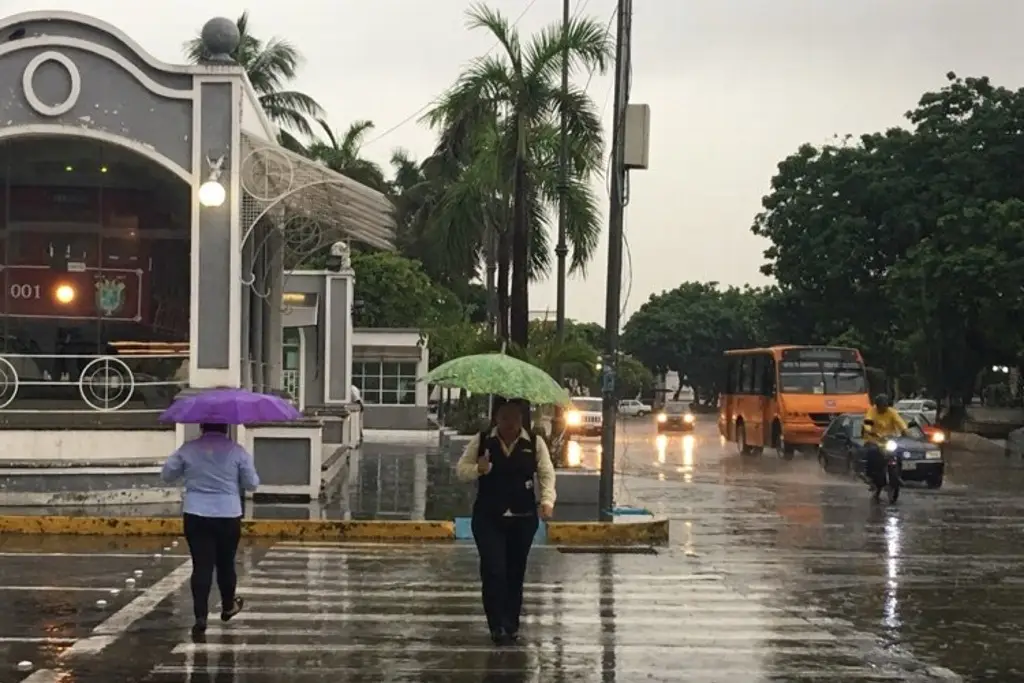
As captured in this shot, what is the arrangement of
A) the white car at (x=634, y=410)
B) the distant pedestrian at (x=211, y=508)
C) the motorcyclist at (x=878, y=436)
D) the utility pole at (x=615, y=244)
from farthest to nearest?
the white car at (x=634, y=410)
the motorcyclist at (x=878, y=436)
the utility pole at (x=615, y=244)
the distant pedestrian at (x=211, y=508)

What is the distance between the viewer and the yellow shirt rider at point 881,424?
21.1 m

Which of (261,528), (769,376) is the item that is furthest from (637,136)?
(769,376)

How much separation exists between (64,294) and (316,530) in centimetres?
771

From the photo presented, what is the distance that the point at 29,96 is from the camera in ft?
58.1

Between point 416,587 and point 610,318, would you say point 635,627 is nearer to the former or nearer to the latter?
point 416,587

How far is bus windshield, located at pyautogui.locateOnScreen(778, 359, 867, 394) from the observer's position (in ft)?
115

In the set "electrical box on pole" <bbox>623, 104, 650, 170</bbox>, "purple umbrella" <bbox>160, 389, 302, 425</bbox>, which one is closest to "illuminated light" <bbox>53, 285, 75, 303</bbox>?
"electrical box on pole" <bbox>623, 104, 650, 170</bbox>

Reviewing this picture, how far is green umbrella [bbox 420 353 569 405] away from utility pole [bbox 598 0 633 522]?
14.1 feet

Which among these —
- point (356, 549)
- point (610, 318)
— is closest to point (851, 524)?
point (610, 318)

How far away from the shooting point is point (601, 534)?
15.4m

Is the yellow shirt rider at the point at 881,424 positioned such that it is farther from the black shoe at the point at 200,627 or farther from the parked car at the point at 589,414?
the parked car at the point at 589,414

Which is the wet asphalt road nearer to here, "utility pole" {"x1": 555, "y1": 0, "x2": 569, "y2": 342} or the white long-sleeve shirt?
the white long-sleeve shirt

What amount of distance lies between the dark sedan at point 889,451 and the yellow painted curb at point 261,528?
9.12 meters

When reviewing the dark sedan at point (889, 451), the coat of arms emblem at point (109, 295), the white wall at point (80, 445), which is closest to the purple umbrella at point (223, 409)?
the white wall at point (80, 445)
